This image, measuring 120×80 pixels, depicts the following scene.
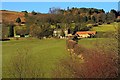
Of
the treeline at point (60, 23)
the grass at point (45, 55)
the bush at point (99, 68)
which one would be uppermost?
the treeline at point (60, 23)

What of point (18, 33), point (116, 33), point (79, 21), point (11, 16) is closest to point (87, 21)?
point (79, 21)

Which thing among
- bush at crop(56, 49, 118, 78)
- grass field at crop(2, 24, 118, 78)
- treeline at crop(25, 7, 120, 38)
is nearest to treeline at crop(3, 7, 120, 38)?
treeline at crop(25, 7, 120, 38)

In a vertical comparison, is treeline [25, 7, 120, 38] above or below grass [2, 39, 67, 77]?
above

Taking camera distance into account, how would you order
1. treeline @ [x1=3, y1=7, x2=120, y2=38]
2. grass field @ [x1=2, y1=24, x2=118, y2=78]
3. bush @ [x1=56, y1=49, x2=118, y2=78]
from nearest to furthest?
bush @ [x1=56, y1=49, x2=118, y2=78] → grass field @ [x1=2, y1=24, x2=118, y2=78] → treeline @ [x1=3, y1=7, x2=120, y2=38]

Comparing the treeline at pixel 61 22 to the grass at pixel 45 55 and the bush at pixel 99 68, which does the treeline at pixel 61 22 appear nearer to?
the grass at pixel 45 55

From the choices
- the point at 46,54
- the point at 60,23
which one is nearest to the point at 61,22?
the point at 60,23

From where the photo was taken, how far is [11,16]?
316 feet

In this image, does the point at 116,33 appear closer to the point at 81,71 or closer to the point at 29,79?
the point at 81,71

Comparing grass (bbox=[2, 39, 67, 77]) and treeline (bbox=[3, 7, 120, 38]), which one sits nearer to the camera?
grass (bbox=[2, 39, 67, 77])

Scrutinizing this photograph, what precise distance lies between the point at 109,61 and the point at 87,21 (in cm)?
5884

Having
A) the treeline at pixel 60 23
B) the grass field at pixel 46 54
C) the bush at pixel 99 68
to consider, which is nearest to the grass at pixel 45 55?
the grass field at pixel 46 54

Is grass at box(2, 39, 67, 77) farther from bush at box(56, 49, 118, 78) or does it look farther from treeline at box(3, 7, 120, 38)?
treeline at box(3, 7, 120, 38)

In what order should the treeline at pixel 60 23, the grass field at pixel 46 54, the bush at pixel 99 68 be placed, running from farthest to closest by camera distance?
the treeline at pixel 60 23
the grass field at pixel 46 54
the bush at pixel 99 68

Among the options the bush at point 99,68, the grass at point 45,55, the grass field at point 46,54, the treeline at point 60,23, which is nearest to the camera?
the bush at point 99,68
